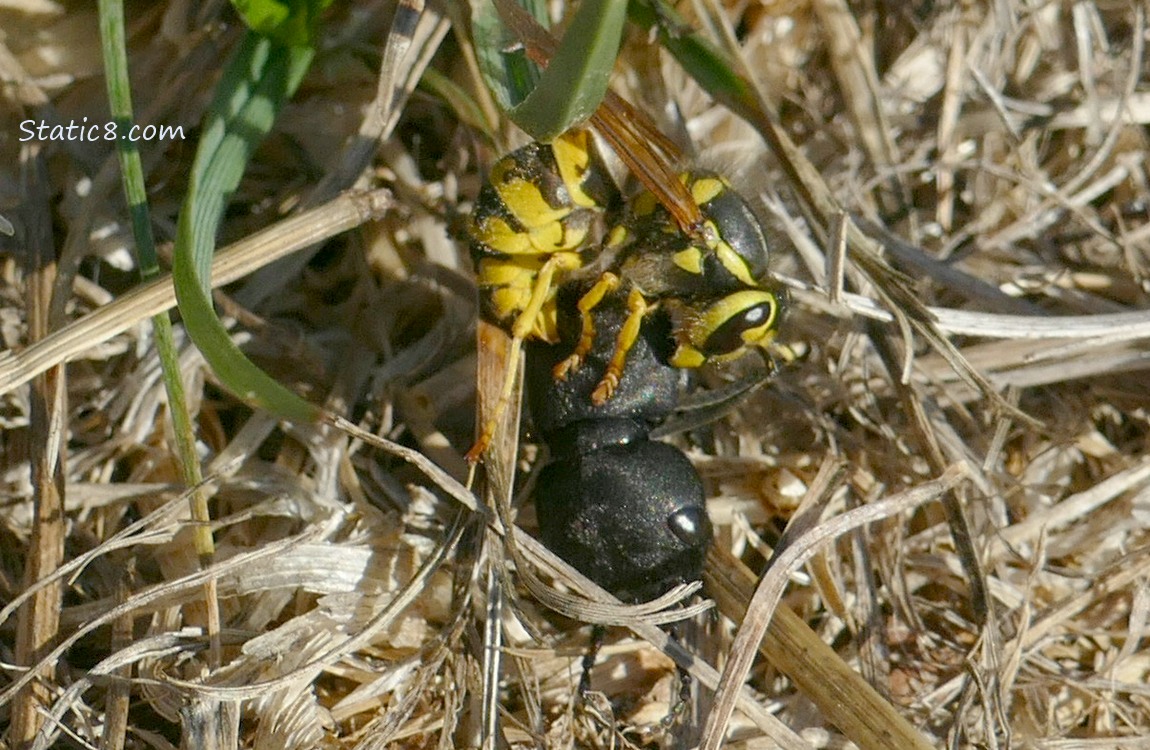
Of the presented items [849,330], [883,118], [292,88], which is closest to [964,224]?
[883,118]

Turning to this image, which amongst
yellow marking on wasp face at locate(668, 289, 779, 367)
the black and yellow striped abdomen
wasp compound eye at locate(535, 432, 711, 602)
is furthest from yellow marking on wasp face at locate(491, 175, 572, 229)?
wasp compound eye at locate(535, 432, 711, 602)

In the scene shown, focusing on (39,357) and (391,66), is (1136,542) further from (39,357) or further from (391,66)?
(39,357)

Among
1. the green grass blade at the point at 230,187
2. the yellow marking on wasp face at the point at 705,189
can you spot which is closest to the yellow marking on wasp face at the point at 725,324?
the yellow marking on wasp face at the point at 705,189

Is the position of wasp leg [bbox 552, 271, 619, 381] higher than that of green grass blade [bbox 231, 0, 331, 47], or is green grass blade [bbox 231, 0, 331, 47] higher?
green grass blade [bbox 231, 0, 331, 47]

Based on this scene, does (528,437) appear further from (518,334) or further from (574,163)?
(574,163)

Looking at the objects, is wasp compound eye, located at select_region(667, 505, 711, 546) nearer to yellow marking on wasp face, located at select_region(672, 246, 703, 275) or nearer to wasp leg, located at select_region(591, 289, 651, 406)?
wasp leg, located at select_region(591, 289, 651, 406)

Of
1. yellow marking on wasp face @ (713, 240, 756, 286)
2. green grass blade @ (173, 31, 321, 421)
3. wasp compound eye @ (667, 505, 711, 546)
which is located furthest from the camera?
yellow marking on wasp face @ (713, 240, 756, 286)

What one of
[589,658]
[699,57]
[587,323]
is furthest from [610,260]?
[589,658]
